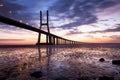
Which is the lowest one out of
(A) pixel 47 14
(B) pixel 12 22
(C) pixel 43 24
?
(B) pixel 12 22

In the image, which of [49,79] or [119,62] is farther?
[119,62]

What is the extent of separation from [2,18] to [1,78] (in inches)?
529

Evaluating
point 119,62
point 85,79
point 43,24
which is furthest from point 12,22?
point 43,24

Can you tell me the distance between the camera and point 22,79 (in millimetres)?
7961

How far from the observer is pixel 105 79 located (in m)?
7.28

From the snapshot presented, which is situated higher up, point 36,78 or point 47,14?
point 47,14

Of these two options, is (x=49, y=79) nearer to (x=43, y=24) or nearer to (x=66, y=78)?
(x=66, y=78)

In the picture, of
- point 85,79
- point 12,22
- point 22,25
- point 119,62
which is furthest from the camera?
point 22,25

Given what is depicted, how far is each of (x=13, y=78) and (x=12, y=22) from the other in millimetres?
16167

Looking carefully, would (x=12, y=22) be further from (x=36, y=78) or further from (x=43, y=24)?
(x=43, y=24)

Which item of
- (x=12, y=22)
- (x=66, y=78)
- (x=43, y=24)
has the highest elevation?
(x=43, y=24)

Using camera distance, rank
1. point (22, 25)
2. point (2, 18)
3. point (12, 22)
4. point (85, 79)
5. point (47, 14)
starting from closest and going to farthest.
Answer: point (85, 79), point (2, 18), point (12, 22), point (22, 25), point (47, 14)

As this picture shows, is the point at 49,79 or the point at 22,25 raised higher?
the point at 22,25

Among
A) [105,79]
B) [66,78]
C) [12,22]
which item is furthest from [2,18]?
[105,79]
